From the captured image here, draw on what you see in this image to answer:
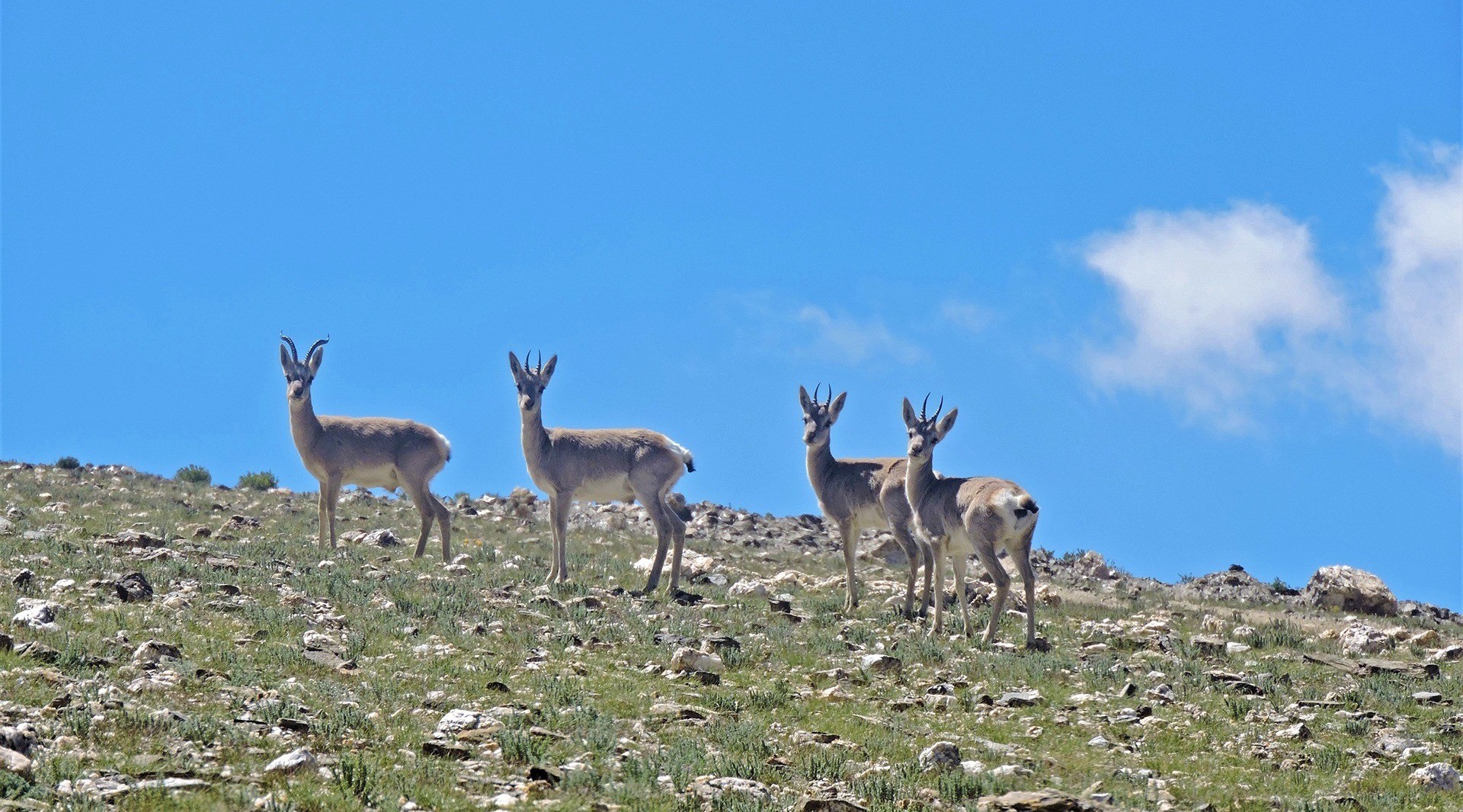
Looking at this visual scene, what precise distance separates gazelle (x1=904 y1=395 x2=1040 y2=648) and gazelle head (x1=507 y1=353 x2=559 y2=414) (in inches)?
221

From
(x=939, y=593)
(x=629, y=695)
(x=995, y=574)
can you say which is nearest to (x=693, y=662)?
(x=629, y=695)

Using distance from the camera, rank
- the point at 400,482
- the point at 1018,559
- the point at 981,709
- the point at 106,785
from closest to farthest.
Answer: the point at 106,785
the point at 981,709
the point at 1018,559
the point at 400,482

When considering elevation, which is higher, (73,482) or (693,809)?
(73,482)

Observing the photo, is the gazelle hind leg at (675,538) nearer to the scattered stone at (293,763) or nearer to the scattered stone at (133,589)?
the scattered stone at (133,589)

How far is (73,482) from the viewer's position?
2933cm

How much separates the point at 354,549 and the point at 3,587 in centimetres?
738

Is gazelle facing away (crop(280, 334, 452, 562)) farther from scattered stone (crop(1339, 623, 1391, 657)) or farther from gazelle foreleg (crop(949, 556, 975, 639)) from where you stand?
scattered stone (crop(1339, 623, 1391, 657))

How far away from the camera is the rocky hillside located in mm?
8641

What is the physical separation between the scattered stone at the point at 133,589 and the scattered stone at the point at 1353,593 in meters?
18.7

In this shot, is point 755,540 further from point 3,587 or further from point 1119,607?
point 3,587

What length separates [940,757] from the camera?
9844mm

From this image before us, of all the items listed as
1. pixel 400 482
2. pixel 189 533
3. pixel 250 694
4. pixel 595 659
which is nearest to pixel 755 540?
pixel 400 482

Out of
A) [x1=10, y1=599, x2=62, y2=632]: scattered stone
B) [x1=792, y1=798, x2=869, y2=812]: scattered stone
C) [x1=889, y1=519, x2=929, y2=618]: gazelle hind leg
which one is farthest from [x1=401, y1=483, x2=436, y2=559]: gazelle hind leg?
[x1=792, y1=798, x2=869, y2=812]: scattered stone

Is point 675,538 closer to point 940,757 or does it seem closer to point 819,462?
point 819,462
